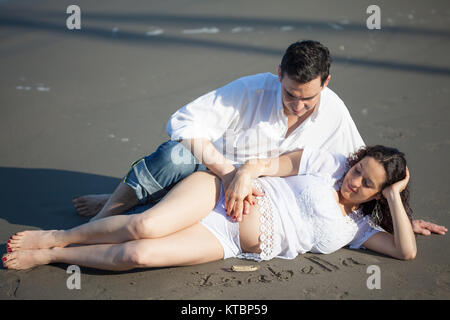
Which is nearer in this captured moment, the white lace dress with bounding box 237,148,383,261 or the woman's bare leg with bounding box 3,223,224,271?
the woman's bare leg with bounding box 3,223,224,271

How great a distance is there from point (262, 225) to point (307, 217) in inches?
10.4

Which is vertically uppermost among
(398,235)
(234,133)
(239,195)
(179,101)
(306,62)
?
(306,62)

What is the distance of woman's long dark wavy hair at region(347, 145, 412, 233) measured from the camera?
2.71m

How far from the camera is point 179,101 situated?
15.5ft

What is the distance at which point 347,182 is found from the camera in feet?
9.02

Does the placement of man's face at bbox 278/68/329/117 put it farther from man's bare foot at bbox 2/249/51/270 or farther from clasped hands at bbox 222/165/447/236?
man's bare foot at bbox 2/249/51/270

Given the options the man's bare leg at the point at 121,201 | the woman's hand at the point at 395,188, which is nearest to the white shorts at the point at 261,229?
the man's bare leg at the point at 121,201

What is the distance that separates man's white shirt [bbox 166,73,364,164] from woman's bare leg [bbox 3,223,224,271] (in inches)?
25.5

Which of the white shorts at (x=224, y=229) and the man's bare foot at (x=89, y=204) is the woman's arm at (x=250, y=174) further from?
the man's bare foot at (x=89, y=204)

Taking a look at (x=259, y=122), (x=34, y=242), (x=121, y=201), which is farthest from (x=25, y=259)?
(x=259, y=122)

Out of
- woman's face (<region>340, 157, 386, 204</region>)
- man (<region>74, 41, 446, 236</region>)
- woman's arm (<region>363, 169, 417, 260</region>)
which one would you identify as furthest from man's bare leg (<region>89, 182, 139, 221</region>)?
woman's arm (<region>363, 169, 417, 260</region>)

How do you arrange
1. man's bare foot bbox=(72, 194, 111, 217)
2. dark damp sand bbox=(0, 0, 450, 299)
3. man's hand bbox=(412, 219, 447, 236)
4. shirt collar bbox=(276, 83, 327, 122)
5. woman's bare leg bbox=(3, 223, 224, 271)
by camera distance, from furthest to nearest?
man's bare foot bbox=(72, 194, 111, 217), man's hand bbox=(412, 219, 447, 236), shirt collar bbox=(276, 83, 327, 122), dark damp sand bbox=(0, 0, 450, 299), woman's bare leg bbox=(3, 223, 224, 271)

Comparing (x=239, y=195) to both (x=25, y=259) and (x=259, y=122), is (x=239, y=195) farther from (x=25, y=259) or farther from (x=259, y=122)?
(x=25, y=259)

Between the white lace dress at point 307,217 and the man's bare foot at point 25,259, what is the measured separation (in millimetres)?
1121
